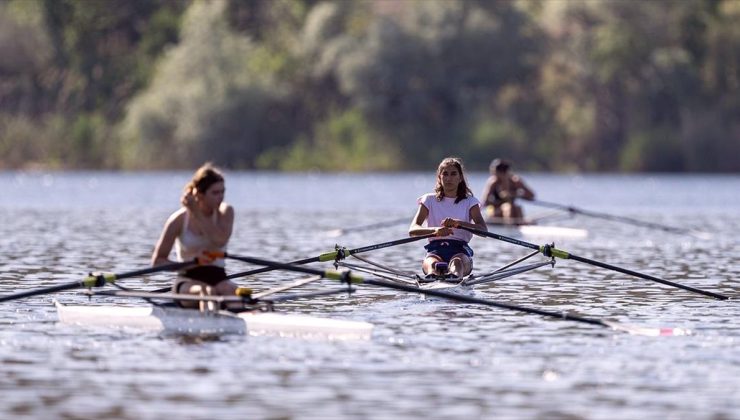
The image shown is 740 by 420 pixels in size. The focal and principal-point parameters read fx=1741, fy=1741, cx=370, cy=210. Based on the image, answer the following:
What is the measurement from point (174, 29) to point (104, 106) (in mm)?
6170

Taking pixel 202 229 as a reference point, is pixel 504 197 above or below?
above

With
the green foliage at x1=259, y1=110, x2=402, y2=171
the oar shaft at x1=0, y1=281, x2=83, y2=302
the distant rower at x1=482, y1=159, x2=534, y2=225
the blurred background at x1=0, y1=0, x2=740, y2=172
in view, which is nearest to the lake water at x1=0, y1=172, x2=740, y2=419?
the oar shaft at x1=0, y1=281, x2=83, y2=302

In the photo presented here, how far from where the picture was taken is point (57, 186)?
75.4 metres

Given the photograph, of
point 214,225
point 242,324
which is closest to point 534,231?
point 242,324

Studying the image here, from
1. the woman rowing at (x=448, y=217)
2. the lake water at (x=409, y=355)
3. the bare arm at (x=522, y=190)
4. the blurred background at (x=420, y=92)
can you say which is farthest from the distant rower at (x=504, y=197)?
the blurred background at (x=420, y=92)

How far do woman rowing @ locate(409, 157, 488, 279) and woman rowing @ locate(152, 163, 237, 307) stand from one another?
4.14 metres

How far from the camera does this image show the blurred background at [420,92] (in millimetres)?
87562

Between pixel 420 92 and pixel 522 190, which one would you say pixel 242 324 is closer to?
pixel 522 190

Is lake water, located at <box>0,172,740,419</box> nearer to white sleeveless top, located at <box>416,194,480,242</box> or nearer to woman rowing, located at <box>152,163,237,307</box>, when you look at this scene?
woman rowing, located at <box>152,163,237,307</box>

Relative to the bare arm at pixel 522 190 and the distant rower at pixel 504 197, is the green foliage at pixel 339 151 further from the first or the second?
the bare arm at pixel 522 190

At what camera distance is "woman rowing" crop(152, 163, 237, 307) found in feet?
53.9

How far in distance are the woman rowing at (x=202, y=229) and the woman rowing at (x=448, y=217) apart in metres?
4.14

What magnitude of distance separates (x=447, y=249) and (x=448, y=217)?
39 cm

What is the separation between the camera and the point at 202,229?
16.7 meters
